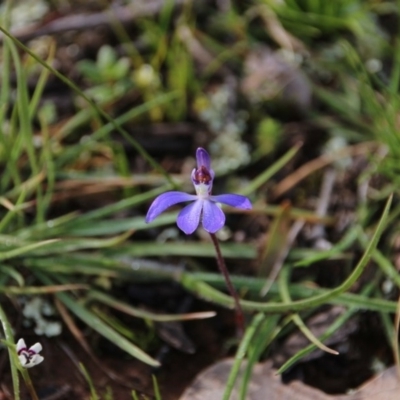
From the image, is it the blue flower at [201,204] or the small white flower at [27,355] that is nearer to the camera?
the blue flower at [201,204]

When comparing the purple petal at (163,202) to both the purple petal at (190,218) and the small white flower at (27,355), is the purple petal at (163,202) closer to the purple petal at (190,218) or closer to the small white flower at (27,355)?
the purple petal at (190,218)

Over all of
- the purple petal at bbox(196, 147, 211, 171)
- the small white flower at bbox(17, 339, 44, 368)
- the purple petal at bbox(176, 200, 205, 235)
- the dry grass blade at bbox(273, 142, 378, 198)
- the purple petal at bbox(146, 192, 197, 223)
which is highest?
the purple petal at bbox(196, 147, 211, 171)

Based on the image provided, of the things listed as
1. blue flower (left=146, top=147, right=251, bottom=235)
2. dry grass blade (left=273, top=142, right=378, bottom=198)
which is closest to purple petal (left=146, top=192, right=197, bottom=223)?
blue flower (left=146, top=147, right=251, bottom=235)

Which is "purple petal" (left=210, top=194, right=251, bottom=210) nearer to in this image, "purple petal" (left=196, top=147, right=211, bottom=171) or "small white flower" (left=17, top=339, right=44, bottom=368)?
"purple petal" (left=196, top=147, right=211, bottom=171)

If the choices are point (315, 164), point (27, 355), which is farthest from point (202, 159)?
point (315, 164)

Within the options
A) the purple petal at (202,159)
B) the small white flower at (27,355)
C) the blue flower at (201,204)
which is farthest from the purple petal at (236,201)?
the small white flower at (27,355)

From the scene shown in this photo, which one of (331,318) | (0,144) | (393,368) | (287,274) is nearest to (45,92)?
(0,144)

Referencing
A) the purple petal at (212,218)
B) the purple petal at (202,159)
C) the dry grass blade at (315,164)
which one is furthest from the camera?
the dry grass blade at (315,164)

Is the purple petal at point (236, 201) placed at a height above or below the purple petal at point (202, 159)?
below
